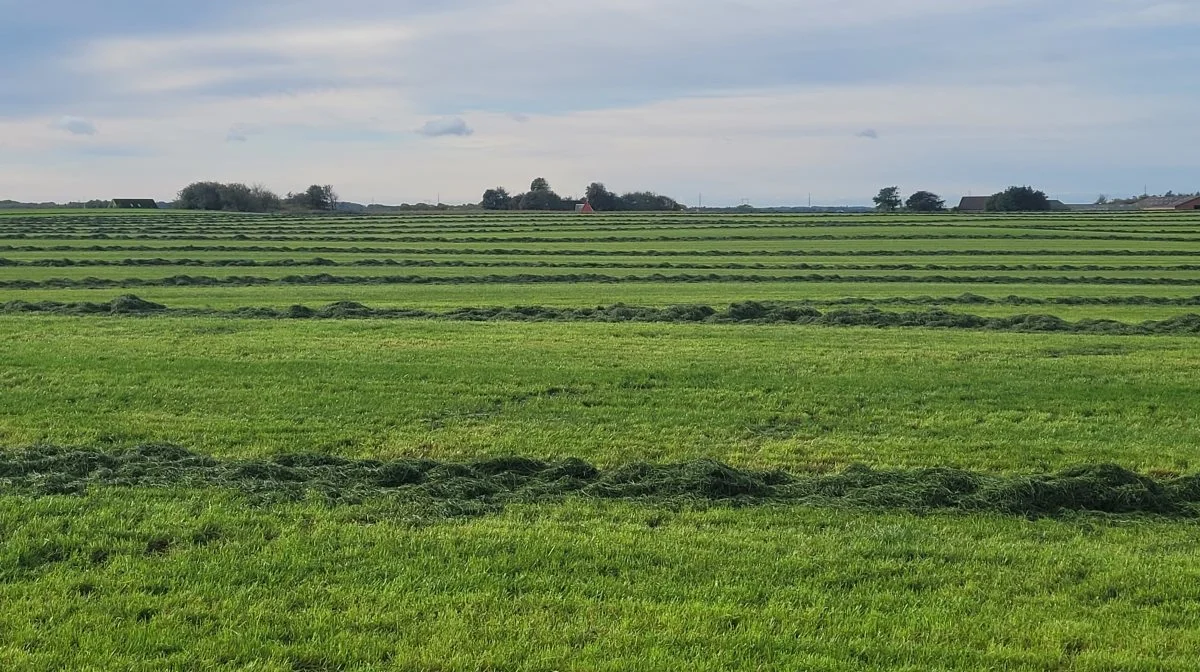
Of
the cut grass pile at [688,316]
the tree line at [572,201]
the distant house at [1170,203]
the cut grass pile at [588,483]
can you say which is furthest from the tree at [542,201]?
the cut grass pile at [588,483]

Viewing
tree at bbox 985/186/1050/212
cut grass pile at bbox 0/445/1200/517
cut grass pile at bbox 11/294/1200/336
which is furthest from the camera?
tree at bbox 985/186/1050/212

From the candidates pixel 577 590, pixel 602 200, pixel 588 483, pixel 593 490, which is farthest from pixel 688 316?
pixel 602 200

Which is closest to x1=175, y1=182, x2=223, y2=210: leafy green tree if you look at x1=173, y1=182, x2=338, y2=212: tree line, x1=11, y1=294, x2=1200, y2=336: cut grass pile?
x1=173, y1=182, x2=338, y2=212: tree line

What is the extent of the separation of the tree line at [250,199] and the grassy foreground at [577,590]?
147855mm

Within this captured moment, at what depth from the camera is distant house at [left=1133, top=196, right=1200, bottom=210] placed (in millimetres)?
142625

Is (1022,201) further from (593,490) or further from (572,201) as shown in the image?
(593,490)

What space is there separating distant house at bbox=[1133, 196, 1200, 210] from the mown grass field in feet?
461

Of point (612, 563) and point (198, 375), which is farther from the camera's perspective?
point (198, 375)

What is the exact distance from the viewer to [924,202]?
146 metres

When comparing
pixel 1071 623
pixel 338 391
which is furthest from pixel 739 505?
pixel 338 391

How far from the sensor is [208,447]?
38.4 ft

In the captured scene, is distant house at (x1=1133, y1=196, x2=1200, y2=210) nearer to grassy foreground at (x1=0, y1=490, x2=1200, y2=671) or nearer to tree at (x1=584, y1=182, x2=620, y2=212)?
tree at (x1=584, y1=182, x2=620, y2=212)

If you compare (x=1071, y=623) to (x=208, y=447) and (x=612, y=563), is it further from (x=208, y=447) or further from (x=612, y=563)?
(x=208, y=447)

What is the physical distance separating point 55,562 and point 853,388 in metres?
11.5
